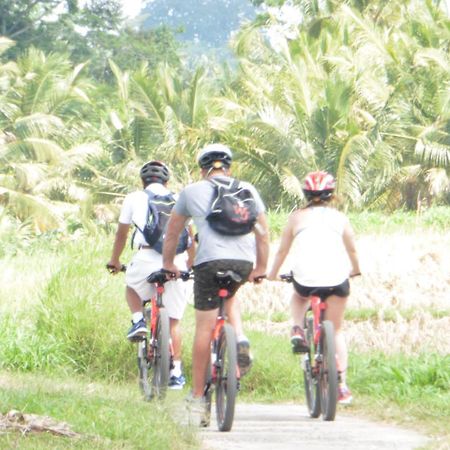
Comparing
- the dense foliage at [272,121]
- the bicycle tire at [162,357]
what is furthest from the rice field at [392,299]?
the dense foliage at [272,121]

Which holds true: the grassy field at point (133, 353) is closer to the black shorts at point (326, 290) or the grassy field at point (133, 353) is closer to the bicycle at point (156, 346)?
the bicycle at point (156, 346)

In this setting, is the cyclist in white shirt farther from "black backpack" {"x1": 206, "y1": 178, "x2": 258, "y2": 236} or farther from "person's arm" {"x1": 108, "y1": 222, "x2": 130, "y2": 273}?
"black backpack" {"x1": 206, "y1": 178, "x2": 258, "y2": 236}

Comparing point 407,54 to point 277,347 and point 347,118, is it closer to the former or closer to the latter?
point 347,118

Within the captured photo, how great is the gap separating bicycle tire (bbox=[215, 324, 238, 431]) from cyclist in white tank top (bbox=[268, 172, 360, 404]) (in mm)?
1017

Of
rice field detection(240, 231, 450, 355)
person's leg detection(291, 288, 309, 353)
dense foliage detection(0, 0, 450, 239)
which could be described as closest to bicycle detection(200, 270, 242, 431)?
person's leg detection(291, 288, 309, 353)

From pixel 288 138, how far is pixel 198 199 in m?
25.2

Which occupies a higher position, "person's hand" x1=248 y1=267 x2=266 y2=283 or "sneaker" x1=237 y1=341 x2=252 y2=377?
"person's hand" x1=248 y1=267 x2=266 y2=283

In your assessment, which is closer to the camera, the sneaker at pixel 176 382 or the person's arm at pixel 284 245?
the person's arm at pixel 284 245

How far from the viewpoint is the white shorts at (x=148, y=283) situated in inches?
395

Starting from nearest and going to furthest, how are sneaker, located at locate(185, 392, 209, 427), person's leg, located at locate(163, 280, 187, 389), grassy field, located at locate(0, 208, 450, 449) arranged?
grassy field, located at locate(0, 208, 450, 449) < sneaker, located at locate(185, 392, 209, 427) < person's leg, located at locate(163, 280, 187, 389)

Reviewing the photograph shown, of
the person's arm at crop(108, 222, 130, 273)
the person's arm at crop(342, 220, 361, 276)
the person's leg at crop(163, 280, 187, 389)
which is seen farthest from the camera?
the person's arm at crop(108, 222, 130, 273)

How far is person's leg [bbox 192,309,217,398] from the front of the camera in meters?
8.45

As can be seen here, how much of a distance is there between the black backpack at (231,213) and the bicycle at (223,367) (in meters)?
0.27

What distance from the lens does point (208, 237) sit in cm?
829
